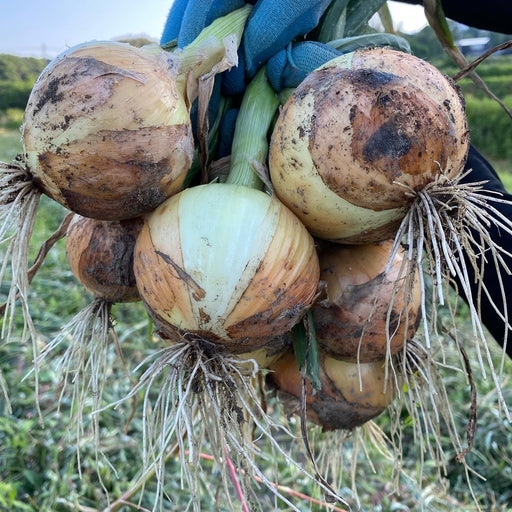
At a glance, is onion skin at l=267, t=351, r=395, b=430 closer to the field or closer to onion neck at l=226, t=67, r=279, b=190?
onion neck at l=226, t=67, r=279, b=190

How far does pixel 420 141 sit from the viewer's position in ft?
1.88

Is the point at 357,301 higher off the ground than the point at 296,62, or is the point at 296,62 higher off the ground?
the point at 296,62

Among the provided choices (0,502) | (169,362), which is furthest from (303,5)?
(0,502)

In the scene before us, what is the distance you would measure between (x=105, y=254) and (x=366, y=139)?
439 millimetres

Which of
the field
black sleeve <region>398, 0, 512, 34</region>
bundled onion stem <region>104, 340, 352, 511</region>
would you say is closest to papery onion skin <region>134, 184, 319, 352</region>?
bundled onion stem <region>104, 340, 352, 511</region>

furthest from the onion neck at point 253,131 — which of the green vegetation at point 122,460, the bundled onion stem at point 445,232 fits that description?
the green vegetation at point 122,460

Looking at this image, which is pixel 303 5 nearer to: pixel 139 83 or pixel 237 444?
pixel 139 83

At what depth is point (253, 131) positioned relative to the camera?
2.45ft

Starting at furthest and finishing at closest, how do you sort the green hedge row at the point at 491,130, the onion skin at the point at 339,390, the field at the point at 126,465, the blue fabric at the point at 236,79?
the green hedge row at the point at 491,130, the field at the point at 126,465, the onion skin at the point at 339,390, the blue fabric at the point at 236,79

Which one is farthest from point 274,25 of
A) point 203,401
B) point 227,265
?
point 203,401

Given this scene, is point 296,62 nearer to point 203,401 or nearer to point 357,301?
point 357,301

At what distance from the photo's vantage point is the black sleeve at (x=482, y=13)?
1024 mm

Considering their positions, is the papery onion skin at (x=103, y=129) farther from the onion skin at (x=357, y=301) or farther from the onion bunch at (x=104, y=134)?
the onion skin at (x=357, y=301)

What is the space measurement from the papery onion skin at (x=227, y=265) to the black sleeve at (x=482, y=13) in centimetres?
73
